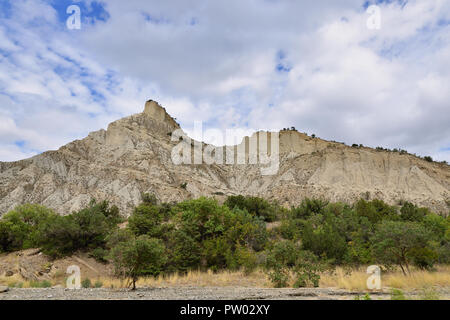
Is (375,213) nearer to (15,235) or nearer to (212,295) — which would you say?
(212,295)

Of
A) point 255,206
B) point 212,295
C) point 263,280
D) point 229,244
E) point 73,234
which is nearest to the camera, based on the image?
point 212,295

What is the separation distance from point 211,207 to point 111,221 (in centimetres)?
1045

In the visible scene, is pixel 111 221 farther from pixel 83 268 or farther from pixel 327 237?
pixel 327 237

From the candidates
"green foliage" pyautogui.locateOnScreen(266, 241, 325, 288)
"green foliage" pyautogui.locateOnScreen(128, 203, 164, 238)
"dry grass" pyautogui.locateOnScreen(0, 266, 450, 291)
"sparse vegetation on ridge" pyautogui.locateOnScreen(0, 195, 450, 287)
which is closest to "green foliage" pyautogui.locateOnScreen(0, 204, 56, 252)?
"sparse vegetation on ridge" pyautogui.locateOnScreen(0, 195, 450, 287)

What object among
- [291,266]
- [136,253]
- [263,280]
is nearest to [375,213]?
[291,266]

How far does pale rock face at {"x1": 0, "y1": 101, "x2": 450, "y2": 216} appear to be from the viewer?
4028cm

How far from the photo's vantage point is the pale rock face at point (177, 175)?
4028 centimetres

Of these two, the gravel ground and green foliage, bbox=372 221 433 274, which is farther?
green foliage, bbox=372 221 433 274

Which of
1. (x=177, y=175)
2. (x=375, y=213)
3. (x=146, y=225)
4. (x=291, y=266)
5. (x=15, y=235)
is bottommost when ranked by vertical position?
(x=291, y=266)

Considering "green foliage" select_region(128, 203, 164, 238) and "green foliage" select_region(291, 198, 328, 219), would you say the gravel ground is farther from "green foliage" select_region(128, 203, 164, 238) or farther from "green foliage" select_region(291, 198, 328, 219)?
"green foliage" select_region(291, 198, 328, 219)

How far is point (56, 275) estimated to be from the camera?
1609cm

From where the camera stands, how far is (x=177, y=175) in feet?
161

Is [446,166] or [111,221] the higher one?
[446,166]
